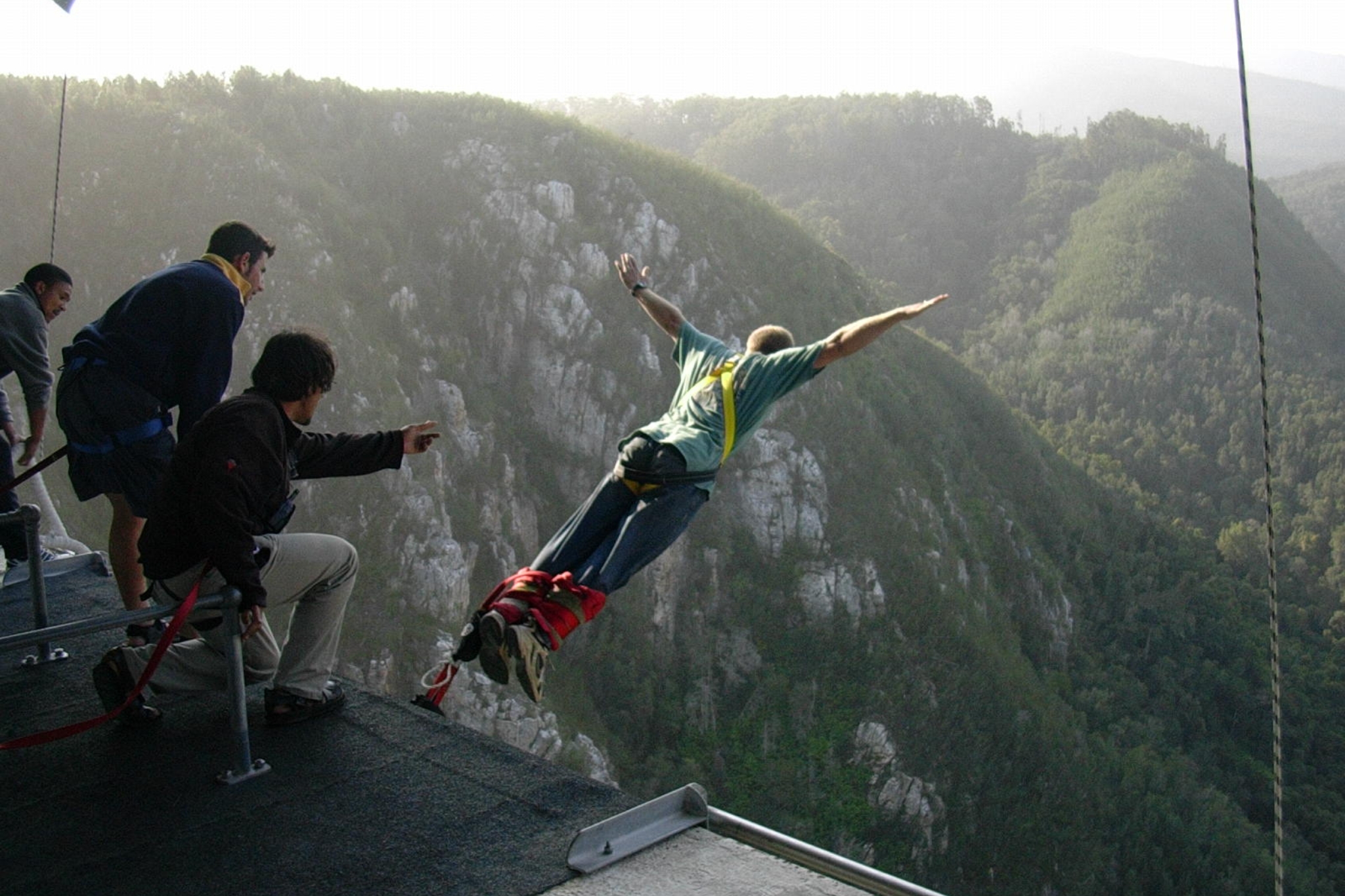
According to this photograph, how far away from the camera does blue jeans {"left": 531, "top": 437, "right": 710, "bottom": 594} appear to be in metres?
3.71

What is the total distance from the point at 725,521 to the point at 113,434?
150ft

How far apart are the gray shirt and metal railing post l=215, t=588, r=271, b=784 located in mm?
2864

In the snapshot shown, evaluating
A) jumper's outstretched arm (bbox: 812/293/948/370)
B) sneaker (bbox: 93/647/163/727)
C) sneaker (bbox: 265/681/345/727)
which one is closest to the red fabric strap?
sneaker (bbox: 93/647/163/727)

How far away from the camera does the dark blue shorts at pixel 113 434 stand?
3791mm

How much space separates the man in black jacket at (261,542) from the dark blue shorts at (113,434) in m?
0.70

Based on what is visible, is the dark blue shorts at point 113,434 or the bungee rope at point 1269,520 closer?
the bungee rope at point 1269,520

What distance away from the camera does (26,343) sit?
5109 mm

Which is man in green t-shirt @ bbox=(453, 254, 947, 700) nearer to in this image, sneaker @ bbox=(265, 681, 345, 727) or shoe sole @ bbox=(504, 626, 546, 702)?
shoe sole @ bbox=(504, 626, 546, 702)

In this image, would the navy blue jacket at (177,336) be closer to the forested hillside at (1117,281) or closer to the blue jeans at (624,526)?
the blue jeans at (624,526)

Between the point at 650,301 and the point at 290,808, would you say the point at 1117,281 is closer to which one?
the point at 650,301

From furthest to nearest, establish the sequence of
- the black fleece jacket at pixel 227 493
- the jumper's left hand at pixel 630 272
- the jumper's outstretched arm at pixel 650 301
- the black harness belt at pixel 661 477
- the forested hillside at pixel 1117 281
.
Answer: the forested hillside at pixel 1117 281
the jumper's left hand at pixel 630 272
the jumper's outstretched arm at pixel 650 301
the black harness belt at pixel 661 477
the black fleece jacket at pixel 227 493

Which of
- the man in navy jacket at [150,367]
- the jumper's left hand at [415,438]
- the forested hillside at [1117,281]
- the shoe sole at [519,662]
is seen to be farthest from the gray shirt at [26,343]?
the forested hillside at [1117,281]

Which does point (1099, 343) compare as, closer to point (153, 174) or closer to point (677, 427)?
point (153, 174)

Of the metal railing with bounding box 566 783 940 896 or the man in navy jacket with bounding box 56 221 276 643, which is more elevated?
the man in navy jacket with bounding box 56 221 276 643
